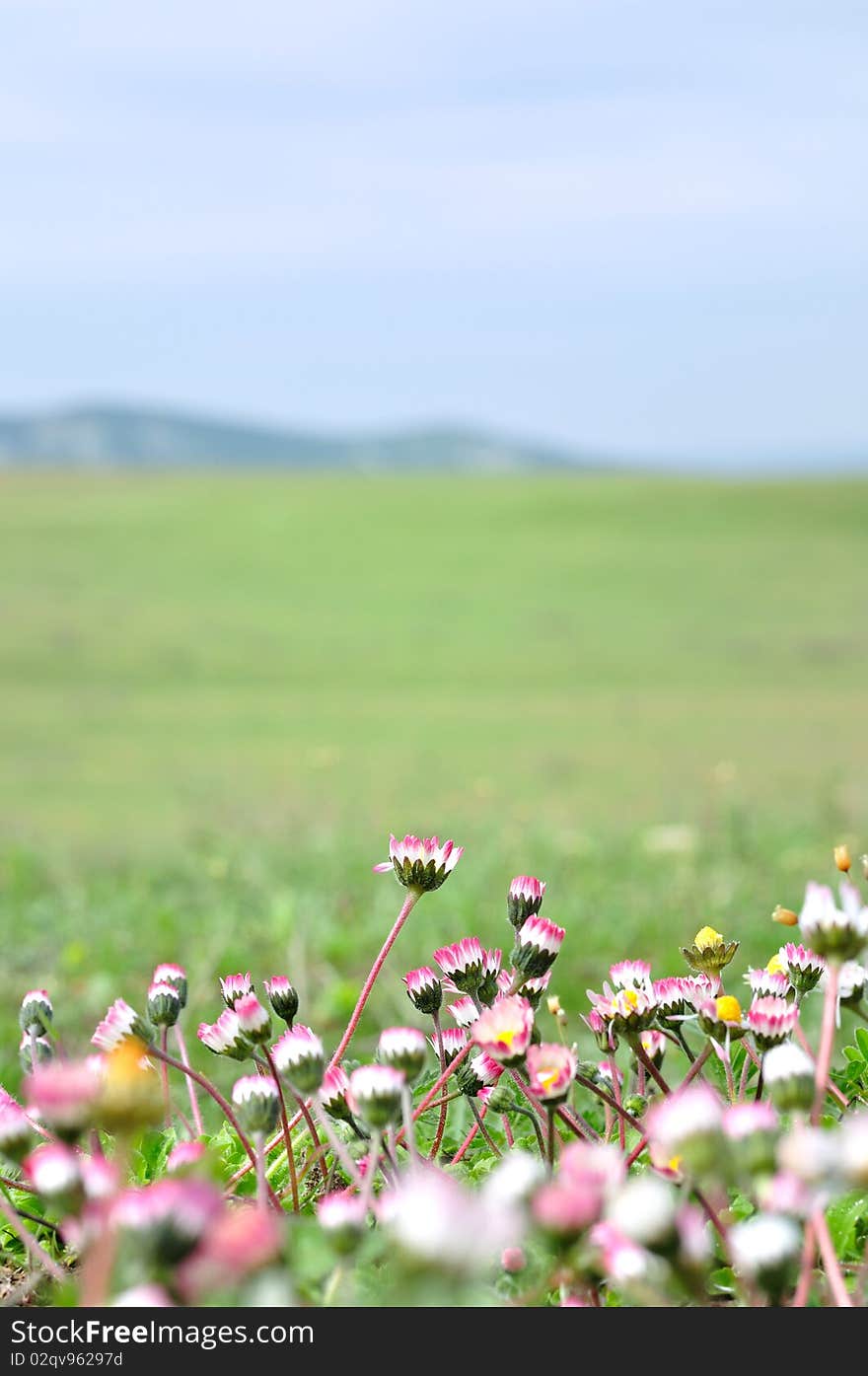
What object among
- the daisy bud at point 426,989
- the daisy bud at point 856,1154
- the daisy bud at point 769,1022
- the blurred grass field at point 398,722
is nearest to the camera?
the daisy bud at point 856,1154

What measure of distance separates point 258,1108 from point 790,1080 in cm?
30

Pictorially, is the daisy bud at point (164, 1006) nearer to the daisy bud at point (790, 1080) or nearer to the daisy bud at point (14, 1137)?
the daisy bud at point (14, 1137)

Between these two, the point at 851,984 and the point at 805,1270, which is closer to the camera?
the point at 805,1270

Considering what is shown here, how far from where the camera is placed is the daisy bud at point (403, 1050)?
0.84 meters

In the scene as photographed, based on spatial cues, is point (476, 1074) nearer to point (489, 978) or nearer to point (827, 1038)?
point (489, 978)

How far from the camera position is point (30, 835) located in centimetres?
510

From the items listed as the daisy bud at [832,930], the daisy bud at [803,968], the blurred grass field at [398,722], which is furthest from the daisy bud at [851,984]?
the blurred grass field at [398,722]

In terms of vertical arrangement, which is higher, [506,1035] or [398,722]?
[506,1035]

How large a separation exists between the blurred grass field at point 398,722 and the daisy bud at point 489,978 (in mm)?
1847

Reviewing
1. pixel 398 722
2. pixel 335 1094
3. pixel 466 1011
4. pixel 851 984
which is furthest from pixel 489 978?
pixel 398 722

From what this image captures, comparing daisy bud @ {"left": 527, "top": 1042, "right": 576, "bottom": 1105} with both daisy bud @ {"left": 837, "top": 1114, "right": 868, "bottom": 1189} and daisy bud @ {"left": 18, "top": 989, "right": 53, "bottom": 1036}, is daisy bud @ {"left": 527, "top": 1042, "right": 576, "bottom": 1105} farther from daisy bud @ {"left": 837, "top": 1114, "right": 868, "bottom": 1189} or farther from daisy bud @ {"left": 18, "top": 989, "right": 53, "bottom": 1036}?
daisy bud @ {"left": 18, "top": 989, "right": 53, "bottom": 1036}

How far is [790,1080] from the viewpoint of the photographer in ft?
2.53

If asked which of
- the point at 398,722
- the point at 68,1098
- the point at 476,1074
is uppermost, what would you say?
the point at 68,1098
